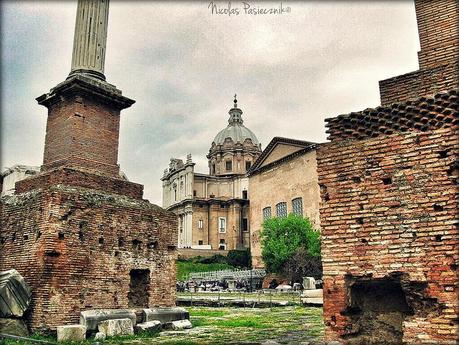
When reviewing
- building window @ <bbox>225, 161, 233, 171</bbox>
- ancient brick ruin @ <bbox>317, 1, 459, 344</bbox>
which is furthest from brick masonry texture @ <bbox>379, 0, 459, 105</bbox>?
building window @ <bbox>225, 161, 233, 171</bbox>

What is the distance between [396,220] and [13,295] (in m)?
7.24

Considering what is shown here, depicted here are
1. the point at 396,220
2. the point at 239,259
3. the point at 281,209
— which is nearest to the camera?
the point at 396,220

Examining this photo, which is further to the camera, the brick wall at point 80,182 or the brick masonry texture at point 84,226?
the brick wall at point 80,182

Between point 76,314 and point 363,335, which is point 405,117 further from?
point 76,314

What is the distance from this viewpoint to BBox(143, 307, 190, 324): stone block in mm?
10492

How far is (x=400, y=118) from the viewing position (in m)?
6.58

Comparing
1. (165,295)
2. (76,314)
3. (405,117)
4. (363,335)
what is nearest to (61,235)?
(76,314)

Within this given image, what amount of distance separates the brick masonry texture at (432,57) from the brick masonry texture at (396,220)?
4.95 feet

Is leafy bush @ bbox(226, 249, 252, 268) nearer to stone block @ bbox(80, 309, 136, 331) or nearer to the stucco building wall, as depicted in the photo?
the stucco building wall

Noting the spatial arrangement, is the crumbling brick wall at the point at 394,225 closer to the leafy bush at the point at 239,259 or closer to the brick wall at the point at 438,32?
the brick wall at the point at 438,32

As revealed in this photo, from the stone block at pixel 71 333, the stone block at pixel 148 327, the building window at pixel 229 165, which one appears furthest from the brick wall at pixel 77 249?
the building window at pixel 229 165

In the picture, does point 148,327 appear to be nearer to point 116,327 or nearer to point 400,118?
point 116,327

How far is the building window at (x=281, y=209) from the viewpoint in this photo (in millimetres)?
46819

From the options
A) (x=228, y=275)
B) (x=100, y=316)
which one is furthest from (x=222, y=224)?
(x=100, y=316)
